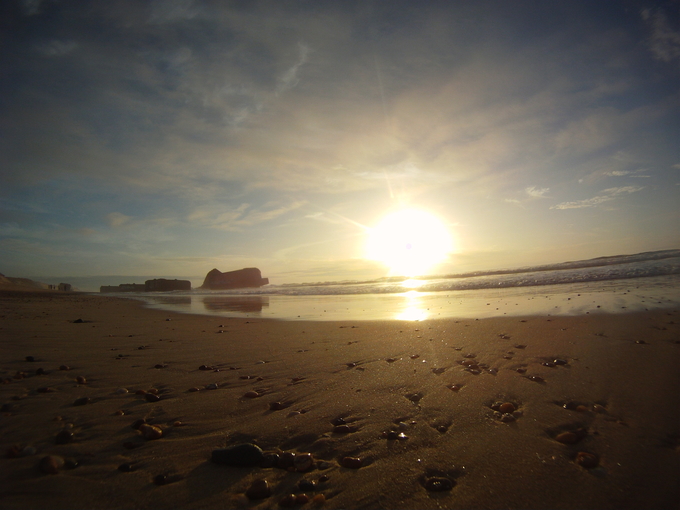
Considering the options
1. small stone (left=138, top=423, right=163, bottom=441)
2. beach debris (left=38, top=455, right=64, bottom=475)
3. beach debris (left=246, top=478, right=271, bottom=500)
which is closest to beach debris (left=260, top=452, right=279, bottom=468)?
beach debris (left=246, top=478, right=271, bottom=500)

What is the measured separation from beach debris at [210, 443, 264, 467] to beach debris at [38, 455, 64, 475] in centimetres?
92

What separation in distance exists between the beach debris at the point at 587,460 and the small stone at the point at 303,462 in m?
1.74

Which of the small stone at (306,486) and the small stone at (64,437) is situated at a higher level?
the small stone at (64,437)

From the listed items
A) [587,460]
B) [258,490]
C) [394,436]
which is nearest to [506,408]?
[587,460]

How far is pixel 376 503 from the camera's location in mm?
1913

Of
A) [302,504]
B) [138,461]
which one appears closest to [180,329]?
[138,461]

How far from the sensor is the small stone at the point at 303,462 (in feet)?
7.27

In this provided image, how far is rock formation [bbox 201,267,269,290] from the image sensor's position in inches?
2108

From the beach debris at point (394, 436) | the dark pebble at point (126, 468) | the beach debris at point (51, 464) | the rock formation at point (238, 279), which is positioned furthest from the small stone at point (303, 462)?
the rock formation at point (238, 279)

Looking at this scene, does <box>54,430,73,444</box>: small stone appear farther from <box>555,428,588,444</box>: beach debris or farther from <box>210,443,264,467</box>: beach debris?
<box>555,428,588,444</box>: beach debris

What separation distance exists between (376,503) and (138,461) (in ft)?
5.24

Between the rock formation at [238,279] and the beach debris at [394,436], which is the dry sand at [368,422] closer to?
the beach debris at [394,436]

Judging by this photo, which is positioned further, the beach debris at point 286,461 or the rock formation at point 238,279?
the rock formation at point 238,279

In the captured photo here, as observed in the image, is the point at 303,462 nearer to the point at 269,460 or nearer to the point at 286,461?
the point at 286,461
